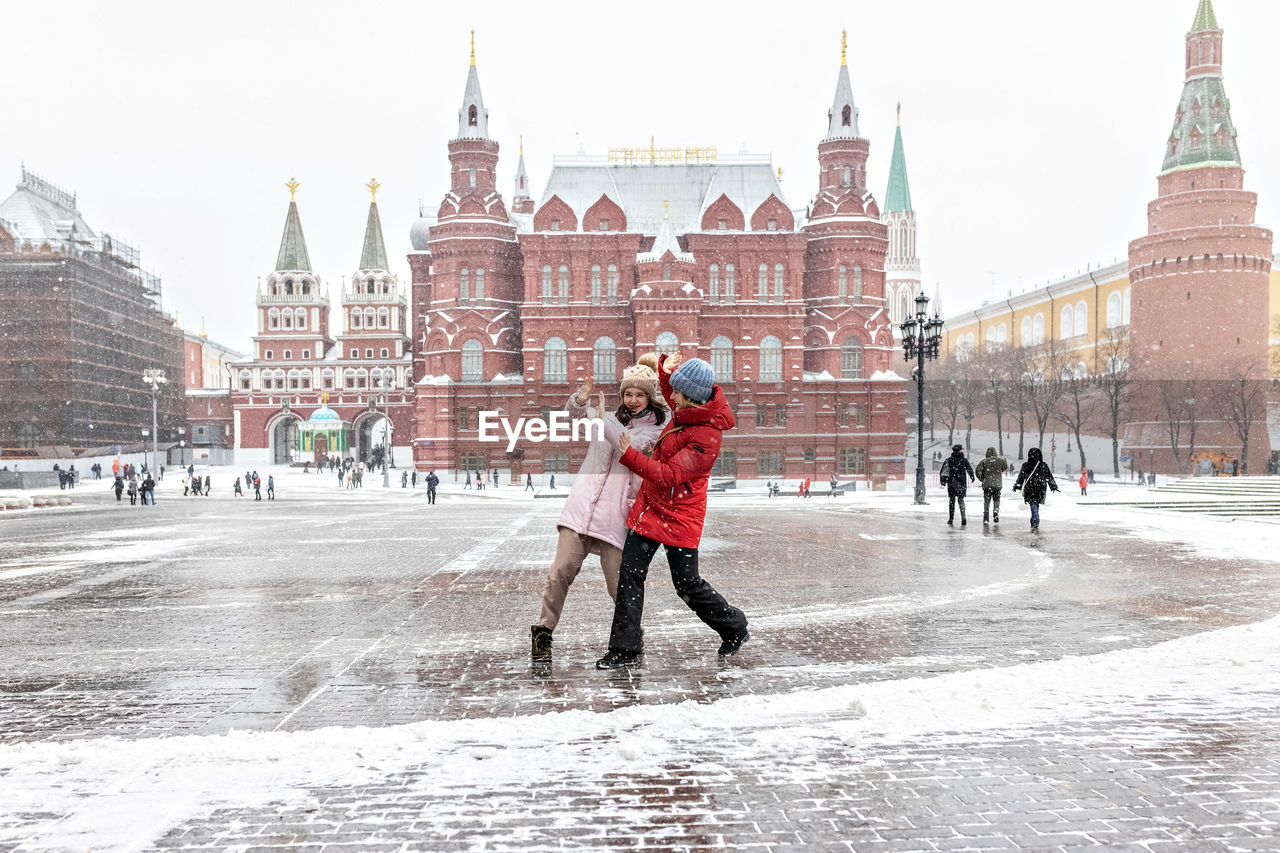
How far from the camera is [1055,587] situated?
957 cm

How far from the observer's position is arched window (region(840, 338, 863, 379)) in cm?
4972

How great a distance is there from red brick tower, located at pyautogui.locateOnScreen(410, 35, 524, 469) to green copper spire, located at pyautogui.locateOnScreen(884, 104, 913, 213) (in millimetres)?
70291

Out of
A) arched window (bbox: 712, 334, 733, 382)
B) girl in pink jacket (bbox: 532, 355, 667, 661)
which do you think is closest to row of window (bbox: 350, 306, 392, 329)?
arched window (bbox: 712, 334, 733, 382)

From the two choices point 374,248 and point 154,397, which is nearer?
point 154,397

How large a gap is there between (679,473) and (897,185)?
11302 cm

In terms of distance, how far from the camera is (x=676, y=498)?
5617 millimetres

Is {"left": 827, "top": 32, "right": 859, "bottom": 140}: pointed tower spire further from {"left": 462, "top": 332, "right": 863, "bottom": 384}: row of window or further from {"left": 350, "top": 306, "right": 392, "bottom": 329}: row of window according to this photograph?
{"left": 350, "top": 306, "right": 392, "bottom": 329}: row of window

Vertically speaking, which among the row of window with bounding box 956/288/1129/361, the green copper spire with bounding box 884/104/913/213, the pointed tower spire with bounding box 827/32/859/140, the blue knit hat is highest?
the green copper spire with bounding box 884/104/913/213

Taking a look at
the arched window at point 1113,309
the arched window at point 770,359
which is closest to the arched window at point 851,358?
the arched window at point 770,359

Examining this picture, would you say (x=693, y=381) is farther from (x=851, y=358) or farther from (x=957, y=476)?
(x=851, y=358)

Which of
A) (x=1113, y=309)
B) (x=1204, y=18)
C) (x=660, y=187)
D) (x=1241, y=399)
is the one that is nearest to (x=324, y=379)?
(x=660, y=187)

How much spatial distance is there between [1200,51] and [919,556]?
2170 inches

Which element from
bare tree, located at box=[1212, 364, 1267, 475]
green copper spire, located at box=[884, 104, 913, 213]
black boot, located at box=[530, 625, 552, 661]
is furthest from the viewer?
green copper spire, located at box=[884, 104, 913, 213]

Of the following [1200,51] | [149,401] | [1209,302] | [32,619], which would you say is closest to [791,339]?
[1209,302]
